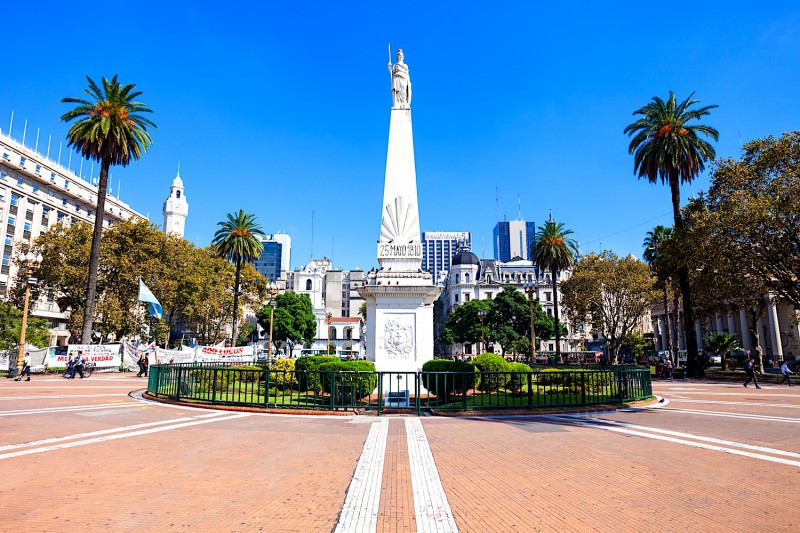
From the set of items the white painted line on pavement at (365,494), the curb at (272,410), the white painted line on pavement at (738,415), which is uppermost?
the white painted line on pavement at (365,494)

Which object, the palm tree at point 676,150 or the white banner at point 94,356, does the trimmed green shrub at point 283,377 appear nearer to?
Answer: the white banner at point 94,356

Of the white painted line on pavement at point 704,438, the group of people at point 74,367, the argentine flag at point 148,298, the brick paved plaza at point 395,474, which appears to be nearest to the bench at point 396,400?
the brick paved plaza at point 395,474

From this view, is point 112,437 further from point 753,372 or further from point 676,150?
point 676,150

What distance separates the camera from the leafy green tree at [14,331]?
29.3 meters

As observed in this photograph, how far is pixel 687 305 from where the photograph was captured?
3091 centimetres

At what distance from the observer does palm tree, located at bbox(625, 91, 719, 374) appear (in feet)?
102

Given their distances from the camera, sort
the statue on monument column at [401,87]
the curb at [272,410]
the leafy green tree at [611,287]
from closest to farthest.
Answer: the curb at [272,410], the statue on monument column at [401,87], the leafy green tree at [611,287]

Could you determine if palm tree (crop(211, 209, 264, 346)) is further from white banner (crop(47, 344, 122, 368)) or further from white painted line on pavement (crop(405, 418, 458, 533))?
white painted line on pavement (crop(405, 418, 458, 533))

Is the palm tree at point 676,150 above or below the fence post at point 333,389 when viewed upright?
above

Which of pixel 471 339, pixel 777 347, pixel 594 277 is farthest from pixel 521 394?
pixel 471 339

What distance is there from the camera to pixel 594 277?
4556cm

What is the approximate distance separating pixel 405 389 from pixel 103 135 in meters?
27.8

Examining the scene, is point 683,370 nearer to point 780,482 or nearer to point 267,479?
point 780,482

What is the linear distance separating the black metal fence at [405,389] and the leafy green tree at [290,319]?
53.6m
